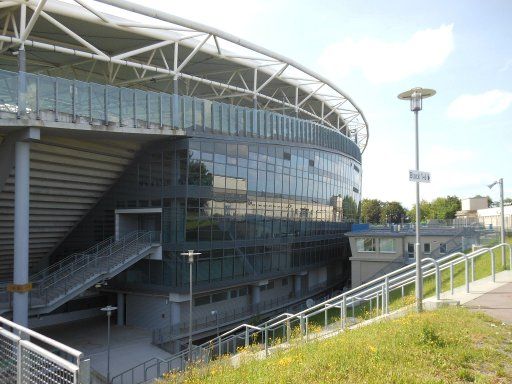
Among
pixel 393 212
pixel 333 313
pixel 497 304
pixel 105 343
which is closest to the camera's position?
pixel 497 304

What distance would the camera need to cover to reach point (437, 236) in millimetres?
36406

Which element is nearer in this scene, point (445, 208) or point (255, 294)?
point (255, 294)

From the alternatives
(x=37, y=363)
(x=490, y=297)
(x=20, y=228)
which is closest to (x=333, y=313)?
(x=490, y=297)

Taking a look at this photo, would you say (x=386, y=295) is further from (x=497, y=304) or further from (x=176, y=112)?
(x=176, y=112)

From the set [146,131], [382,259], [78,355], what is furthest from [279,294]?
[78,355]

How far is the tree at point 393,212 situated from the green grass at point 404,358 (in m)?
109

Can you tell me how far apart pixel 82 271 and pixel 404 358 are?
774 inches

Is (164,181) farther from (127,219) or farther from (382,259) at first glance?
(382,259)

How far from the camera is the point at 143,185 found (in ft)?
88.2

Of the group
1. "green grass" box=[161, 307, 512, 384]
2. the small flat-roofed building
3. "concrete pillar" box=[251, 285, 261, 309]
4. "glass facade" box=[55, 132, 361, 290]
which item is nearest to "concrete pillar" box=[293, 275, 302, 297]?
"glass facade" box=[55, 132, 361, 290]

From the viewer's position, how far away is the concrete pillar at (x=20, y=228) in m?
18.9

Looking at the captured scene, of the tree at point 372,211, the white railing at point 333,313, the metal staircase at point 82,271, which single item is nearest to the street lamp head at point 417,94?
the white railing at point 333,313

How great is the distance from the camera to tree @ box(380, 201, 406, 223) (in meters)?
116

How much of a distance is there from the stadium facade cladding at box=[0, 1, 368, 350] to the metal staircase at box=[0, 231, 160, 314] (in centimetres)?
7
